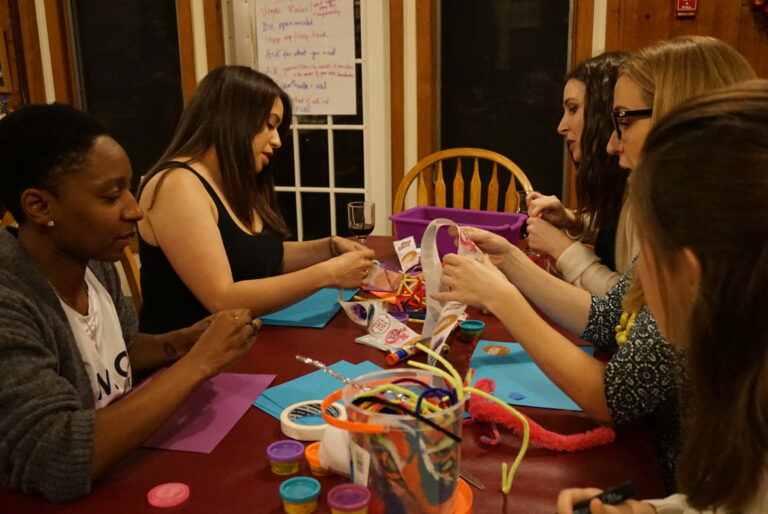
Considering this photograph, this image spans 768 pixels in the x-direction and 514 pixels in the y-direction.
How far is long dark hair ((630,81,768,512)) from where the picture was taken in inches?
27.4

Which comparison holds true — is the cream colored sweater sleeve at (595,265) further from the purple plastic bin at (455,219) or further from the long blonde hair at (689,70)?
the long blonde hair at (689,70)

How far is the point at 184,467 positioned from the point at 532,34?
312 centimetres

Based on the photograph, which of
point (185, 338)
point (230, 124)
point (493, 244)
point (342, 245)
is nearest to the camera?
point (185, 338)

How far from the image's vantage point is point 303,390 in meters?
1.22

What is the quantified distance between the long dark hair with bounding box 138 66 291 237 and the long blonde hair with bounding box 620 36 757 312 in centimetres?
114

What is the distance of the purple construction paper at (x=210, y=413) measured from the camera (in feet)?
3.41

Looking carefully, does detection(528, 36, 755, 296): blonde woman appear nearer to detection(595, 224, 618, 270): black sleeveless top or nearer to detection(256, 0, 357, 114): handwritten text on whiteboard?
detection(595, 224, 618, 270): black sleeveless top

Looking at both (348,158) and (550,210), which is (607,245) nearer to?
(550,210)

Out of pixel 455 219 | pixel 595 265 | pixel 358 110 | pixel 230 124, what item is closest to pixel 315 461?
pixel 595 265

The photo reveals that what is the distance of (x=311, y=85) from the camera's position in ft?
11.7

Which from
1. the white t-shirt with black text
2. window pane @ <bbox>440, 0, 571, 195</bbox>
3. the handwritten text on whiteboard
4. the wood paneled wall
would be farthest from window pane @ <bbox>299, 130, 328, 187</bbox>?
the white t-shirt with black text

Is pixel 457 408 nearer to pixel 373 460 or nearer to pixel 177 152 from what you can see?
pixel 373 460

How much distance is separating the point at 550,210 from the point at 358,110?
65.9 inches

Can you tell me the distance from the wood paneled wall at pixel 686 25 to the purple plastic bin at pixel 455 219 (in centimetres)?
146
